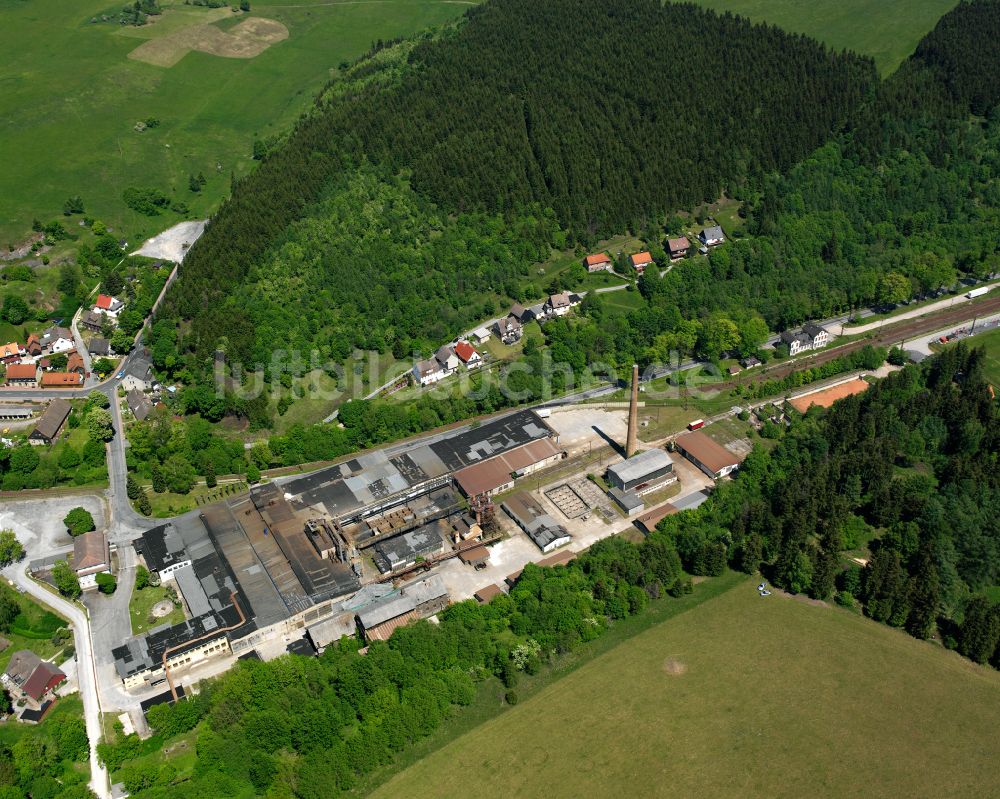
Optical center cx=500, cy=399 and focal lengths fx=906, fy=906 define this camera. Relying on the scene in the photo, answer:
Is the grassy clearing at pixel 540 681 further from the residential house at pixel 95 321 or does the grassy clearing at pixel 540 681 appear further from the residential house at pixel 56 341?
the residential house at pixel 95 321

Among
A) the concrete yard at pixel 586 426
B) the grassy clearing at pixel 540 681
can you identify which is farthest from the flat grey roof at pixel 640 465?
the grassy clearing at pixel 540 681

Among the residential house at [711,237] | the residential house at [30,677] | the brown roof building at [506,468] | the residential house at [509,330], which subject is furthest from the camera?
the residential house at [711,237]

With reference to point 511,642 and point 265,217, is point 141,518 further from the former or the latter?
point 265,217

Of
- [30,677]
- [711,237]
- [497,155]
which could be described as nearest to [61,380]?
[30,677]

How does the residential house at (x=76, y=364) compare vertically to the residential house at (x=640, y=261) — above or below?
below

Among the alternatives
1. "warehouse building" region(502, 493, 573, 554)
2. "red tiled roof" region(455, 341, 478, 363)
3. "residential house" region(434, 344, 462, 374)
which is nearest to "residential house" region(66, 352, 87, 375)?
"residential house" region(434, 344, 462, 374)

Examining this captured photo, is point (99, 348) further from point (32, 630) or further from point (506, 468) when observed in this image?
point (506, 468)
